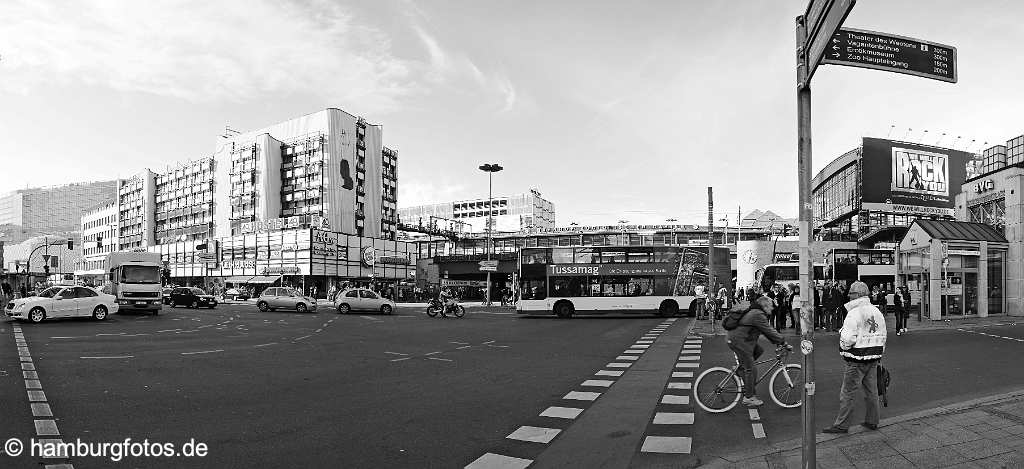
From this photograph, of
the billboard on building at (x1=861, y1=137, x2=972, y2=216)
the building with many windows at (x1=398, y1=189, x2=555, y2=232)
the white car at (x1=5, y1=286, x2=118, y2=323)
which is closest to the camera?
the white car at (x1=5, y1=286, x2=118, y2=323)

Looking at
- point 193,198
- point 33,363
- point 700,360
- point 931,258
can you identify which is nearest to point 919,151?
point 931,258

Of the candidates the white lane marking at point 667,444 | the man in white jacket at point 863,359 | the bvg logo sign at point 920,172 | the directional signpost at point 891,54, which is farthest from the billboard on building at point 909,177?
the directional signpost at point 891,54

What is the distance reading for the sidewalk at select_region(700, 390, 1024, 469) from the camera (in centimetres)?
566

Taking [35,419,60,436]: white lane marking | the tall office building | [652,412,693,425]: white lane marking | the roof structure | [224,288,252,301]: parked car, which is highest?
the tall office building

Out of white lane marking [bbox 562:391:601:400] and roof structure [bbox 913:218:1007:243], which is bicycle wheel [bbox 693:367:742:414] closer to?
white lane marking [bbox 562:391:601:400]

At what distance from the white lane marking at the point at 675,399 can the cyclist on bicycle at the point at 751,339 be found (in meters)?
1.00

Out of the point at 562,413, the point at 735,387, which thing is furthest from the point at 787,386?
the point at 562,413

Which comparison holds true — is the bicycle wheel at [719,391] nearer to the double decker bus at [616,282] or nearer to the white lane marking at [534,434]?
the white lane marking at [534,434]

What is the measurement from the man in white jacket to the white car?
27367 millimetres

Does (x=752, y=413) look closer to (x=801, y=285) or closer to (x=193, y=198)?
(x=801, y=285)

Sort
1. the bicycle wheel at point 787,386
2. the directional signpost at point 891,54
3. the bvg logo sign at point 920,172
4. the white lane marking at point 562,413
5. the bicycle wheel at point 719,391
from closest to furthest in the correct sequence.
Answer: the directional signpost at point 891,54 → the white lane marking at point 562,413 → the bicycle wheel at point 719,391 → the bicycle wheel at point 787,386 → the bvg logo sign at point 920,172

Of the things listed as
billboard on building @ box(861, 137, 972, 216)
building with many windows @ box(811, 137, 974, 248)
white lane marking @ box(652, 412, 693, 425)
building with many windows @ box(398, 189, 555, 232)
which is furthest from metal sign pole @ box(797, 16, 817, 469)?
building with many windows @ box(398, 189, 555, 232)

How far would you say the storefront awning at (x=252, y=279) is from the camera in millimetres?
79488

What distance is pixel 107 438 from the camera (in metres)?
6.67
